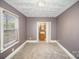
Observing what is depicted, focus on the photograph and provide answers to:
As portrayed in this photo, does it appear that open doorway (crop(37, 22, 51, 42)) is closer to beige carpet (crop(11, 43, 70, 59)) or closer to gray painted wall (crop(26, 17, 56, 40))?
gray painted wall (crop(26, 17, 56, 40))

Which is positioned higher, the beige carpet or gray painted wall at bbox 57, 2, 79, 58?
gray painted wall at bbox 57, 2, 79, 58

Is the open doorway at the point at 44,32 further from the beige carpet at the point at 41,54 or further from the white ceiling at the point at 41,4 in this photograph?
the white ceiling at the point at 41,4

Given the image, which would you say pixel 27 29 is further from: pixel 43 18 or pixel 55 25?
pixel 55 25

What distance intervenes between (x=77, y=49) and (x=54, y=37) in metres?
4.93

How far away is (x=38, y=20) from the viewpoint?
8375 mm

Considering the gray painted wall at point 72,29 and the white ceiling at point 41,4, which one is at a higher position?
the white ceiling at point 41,4

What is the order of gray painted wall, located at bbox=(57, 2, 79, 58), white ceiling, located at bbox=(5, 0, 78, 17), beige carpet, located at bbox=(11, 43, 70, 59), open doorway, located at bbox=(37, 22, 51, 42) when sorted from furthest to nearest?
open doorway, located at bbox=(37, 22, 51, 42), beige carpet, located at bbox=(11, 43, 70, 59), gray painted wall, located at bbox=(57, 2, 79, 58), white ceiling, located at bbox=(5, 0, 78, 17)

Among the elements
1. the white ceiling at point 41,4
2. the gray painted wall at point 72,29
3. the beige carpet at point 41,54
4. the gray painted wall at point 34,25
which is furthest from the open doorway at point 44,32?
the white ceiling at point 41,4

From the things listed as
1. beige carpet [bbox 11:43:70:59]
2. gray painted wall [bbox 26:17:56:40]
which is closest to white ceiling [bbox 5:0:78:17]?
beige carpet [bbox 11:43:70:59]

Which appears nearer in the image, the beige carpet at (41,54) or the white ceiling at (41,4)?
the white ceiling at (41,4)

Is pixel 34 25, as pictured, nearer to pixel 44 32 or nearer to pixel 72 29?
pixel 44 32

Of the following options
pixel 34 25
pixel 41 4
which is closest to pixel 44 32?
pixel 34 25

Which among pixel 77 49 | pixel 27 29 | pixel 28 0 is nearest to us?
pixel 28 0

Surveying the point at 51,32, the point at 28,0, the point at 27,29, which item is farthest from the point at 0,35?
the point at 51,32
